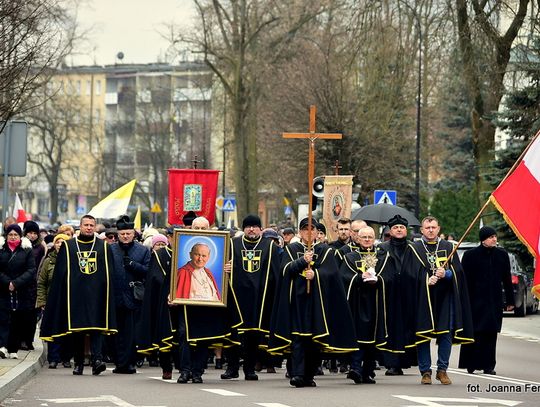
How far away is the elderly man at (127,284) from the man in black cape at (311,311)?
237 centimetres

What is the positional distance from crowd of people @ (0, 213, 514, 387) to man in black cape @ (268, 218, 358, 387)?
0.01 meters

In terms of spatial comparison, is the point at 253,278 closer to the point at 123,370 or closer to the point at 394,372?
the point at 123,370

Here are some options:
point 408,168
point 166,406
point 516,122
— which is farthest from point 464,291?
point 408,168

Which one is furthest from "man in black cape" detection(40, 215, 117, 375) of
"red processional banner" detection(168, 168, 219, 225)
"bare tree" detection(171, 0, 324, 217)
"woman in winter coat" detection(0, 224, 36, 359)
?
"bare tree" detection(171, 0, 324, 217)

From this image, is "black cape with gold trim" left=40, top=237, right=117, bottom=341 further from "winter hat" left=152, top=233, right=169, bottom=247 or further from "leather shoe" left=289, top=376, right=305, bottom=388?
"leather shoe" left=289, top=376, right=305, bottom=388

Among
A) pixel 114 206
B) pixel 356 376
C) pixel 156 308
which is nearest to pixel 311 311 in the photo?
pixel 356 376

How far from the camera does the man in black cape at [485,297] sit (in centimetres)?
1912

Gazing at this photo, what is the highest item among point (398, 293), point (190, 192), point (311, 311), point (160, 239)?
point (190, 192)

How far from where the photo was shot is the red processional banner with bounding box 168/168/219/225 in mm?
26016

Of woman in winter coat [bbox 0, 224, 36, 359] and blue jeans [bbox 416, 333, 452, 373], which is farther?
woman in winter coat [bbox 0, 224, 36, 359]

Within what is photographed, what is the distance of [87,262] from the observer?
18844 millimetres

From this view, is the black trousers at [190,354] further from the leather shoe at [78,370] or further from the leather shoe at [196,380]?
the leather shoe at [78,370]

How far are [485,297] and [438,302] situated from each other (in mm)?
1577

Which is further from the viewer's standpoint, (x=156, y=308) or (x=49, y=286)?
(x=49, y=286)
